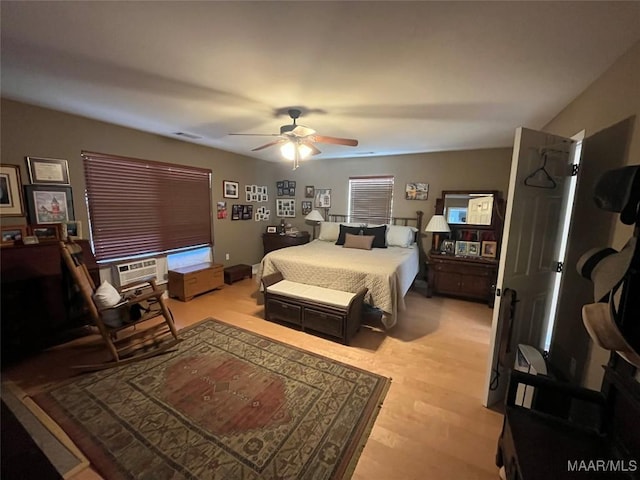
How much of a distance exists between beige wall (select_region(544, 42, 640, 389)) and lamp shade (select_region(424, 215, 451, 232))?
2060mm

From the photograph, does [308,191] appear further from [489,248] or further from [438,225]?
[489,248]

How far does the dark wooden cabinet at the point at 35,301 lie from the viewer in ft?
7.16

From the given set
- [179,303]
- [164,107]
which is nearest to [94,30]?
[164,107]

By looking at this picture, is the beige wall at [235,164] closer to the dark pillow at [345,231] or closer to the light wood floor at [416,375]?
the dark pillow at [345,231]

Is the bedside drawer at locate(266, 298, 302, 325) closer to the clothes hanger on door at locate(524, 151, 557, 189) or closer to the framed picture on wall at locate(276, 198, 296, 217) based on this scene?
the clothes hanger on door at locate(524, 151, 557, 189)

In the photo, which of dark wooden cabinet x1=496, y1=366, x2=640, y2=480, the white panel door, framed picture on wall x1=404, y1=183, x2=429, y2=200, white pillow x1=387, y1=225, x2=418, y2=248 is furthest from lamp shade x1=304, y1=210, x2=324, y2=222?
dark wooden cabinet x1=496, y1=366, x2=640, y2=480

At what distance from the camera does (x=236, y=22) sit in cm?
129

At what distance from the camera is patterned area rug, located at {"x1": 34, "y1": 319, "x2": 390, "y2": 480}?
1413 millimetres

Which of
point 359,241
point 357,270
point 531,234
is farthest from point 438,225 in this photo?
point 531,234

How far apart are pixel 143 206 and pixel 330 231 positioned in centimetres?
301

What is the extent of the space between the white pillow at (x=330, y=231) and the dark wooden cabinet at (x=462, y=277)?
1.70m

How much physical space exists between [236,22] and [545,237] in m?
2.47

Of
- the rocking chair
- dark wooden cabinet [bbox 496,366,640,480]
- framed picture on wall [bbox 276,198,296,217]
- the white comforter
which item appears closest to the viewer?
dark wooden cabinet [bbox 496,366,640,480]

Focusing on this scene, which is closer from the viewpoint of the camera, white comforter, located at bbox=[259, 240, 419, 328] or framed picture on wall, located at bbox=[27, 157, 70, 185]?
framed picture on wall, located at bbox=[27, 157, 70, 185]
